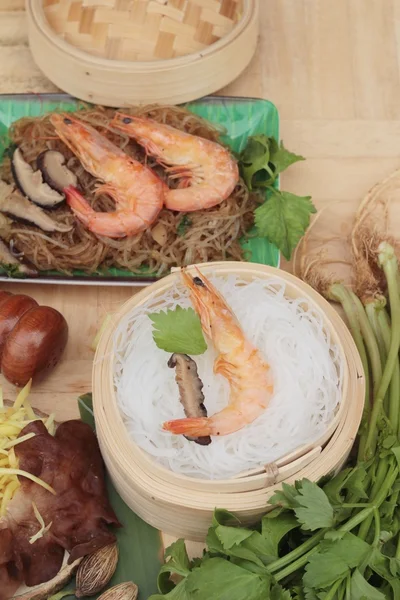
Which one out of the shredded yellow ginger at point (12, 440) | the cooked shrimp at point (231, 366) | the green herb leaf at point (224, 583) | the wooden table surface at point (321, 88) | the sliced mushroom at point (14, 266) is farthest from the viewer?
the wooden table surface at point (321, 88)

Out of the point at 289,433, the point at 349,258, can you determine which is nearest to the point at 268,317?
the point at 289,433

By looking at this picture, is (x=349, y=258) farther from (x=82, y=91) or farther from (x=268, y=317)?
(x=82, y=91)

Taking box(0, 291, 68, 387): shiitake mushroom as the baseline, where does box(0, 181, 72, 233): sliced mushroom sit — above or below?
above

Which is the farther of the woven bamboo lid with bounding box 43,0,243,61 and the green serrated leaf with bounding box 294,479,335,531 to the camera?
the woven bamboo lid with bounding box 43,0,243,61

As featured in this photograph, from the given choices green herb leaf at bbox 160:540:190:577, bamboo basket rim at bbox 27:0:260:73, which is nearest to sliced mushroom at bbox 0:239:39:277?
bamboo basket rim at bbox 27:0:260:73

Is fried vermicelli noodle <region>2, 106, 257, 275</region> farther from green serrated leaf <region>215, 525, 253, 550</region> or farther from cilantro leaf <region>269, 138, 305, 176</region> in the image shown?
green serrated leaf <region>215, 525, 253, 550</region>

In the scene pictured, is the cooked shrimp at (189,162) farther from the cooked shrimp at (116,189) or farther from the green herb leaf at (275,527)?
the green herb leaf at (275,527)

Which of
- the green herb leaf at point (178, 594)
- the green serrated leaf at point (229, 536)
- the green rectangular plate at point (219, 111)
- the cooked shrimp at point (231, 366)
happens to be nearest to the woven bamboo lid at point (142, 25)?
the green rectangular plate at point (219, 111)

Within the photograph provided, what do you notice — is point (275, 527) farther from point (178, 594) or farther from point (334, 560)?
point (178, 594)
